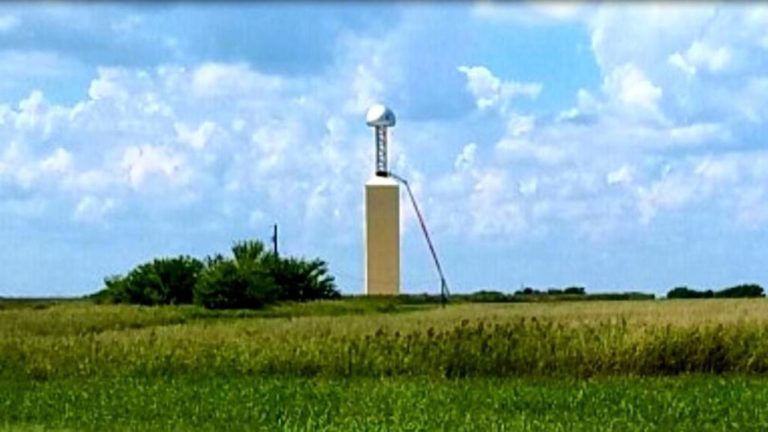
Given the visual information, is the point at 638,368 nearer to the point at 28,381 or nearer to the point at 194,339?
the point at 194,339

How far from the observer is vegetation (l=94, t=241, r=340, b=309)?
176ft

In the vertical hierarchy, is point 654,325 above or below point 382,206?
below

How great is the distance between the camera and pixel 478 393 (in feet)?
Result: 63.0

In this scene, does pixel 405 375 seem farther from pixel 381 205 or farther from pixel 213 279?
pixel 213 279

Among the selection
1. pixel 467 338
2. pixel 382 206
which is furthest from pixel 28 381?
pixel 382 206

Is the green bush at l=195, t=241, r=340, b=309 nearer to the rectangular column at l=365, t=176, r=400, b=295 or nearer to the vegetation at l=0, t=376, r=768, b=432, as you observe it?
the rectangular column at l=365, t=176, r=400, b=295

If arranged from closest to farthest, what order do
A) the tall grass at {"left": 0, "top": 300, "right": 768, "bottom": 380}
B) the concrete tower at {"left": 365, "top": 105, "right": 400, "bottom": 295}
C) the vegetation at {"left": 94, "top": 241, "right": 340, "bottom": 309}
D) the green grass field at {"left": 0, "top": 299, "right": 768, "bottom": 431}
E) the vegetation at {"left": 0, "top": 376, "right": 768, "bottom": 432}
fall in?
1. the vegetation at {"left": 0, "top": 376, "right": 768, "bottom": 432}
2. the green grass field at {"left": 0, "top": 299, "right": 768, "bottom": 431}
3. the tall grass at {"left": 0, "top": 300, "right": 768, "bottom": 380}
4. the concrete tower at {"left": 365, "top": 105, "right": 400, "bottom": 295}
5. the vegetation at {"left": 94, "top": 241, "right": 340, "bottom": 309}

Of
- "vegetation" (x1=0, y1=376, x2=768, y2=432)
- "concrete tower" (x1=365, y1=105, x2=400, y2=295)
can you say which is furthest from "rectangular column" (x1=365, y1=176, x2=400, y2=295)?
"vegetation" (x1=0, y1=376, x2=768, y2=432)

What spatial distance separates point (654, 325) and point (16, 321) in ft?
67.0

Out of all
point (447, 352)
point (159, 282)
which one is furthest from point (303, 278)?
point (447, 352)

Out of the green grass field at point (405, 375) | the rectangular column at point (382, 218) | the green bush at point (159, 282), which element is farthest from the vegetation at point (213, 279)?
the green grass field at point (405, 375)

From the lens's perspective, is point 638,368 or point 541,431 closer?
point 541,431

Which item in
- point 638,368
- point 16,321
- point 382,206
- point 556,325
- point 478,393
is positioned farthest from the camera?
point 382,206

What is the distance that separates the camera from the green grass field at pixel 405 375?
16.8 m
